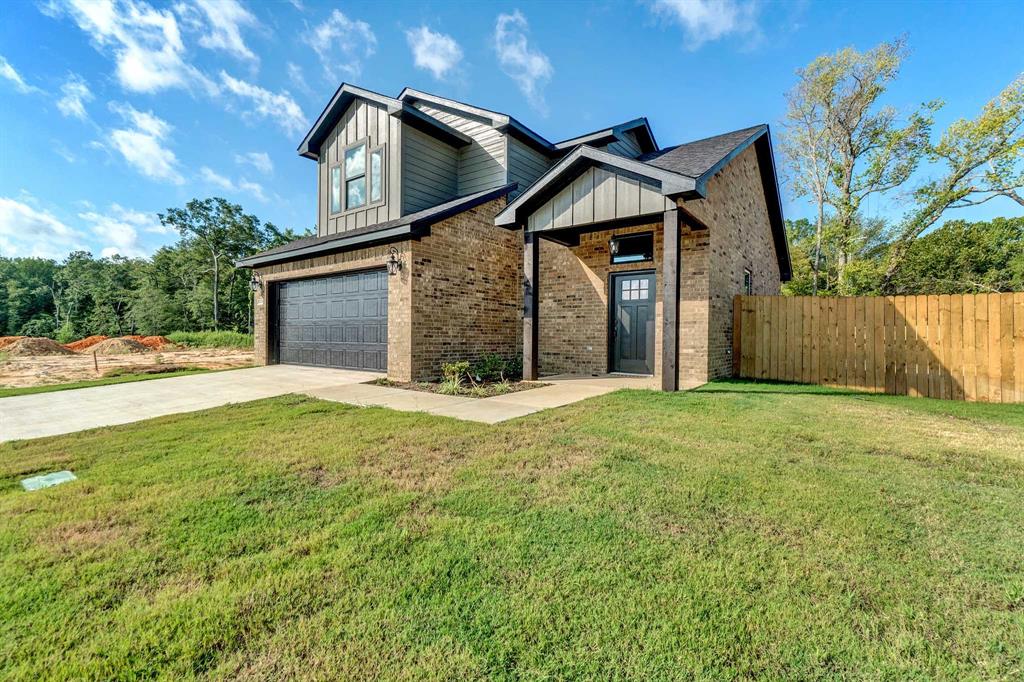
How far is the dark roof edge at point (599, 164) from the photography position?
20.0 feet

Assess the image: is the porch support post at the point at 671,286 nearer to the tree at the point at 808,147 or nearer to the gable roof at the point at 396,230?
the gable roof at the point at 396,230

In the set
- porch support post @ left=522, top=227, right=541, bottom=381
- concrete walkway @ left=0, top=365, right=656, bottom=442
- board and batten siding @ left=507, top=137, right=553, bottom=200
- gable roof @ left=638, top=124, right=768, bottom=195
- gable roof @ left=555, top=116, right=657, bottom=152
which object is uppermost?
gable roof @ left=555, top=116, right=657, bottom=152

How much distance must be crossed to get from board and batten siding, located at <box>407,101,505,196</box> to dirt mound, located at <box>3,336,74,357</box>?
18994 mm

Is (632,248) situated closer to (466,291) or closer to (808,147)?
(466,291)

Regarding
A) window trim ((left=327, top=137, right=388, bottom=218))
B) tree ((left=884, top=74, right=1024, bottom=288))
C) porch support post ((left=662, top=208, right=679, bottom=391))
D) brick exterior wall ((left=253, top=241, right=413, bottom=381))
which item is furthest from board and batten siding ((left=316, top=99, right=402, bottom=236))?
tree ((left=884, top=74, right=1024, bottom=288))

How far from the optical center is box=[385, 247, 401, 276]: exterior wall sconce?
334 inches

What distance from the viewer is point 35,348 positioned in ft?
56.4

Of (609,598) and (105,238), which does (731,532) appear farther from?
(105,238)

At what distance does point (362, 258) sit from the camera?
9344mm

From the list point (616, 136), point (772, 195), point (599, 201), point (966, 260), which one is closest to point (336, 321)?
point (599, 201)

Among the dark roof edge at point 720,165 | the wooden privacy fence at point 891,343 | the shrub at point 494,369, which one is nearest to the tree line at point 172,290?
the shrub at point 494,369

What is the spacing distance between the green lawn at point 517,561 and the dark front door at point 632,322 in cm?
499

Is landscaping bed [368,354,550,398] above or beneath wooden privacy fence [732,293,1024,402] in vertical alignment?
beneath

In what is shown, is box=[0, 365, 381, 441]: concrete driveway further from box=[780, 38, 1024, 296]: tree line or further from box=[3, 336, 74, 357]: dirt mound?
box=[780, 38, 1024, 296]: tree line
